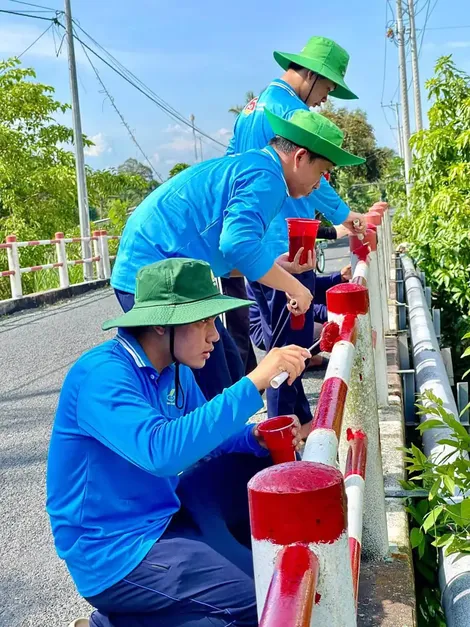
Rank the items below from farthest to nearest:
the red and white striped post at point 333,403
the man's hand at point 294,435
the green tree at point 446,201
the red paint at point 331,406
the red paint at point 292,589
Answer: the green tree at point 446,201 < the man's hand at point 294,435 < the red paint at point 331,406 < the red and white striped post at point 333,403 < the red paint at point 292,589

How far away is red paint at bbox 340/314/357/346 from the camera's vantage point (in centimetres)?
219

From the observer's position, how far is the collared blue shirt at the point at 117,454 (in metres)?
1.92

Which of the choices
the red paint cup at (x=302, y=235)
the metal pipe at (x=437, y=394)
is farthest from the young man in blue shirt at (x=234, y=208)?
the metal pipe at (x=437, y=394)

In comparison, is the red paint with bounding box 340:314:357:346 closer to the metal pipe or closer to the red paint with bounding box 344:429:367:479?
the red paint with bounding box 344:429:367:479

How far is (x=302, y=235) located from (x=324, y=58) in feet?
3.92

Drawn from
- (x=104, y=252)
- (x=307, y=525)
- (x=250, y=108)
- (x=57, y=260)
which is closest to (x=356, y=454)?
(x=307, y=525)

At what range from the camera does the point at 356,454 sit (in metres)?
2.27

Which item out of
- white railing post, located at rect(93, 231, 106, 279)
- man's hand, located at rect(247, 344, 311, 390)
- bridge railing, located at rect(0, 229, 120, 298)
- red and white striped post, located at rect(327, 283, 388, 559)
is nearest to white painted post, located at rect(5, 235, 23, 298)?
bridge railing, located at rect(0, 229, 120, 298)

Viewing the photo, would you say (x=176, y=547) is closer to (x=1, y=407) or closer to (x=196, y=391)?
(x=196, y=391)

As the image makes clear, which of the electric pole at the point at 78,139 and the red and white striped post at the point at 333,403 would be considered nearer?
the red and white striped post at the point at 333,403

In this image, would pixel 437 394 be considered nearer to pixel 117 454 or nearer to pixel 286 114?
pixel 286 114

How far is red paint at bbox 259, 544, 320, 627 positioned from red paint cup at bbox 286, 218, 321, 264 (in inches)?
92.5

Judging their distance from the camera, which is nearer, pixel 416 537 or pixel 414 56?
pixel 416 537

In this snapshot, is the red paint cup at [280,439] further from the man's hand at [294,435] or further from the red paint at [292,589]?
the red paint at [292,589]
